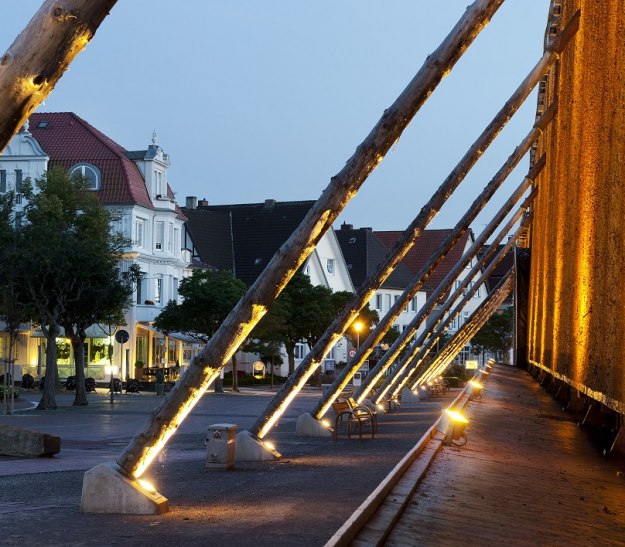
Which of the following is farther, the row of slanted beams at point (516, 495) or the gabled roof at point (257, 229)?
the gabled roof at point (257, 229)

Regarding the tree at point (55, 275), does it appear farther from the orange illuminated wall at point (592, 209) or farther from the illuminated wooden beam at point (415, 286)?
the orange illuminated wall at point (592, 209)

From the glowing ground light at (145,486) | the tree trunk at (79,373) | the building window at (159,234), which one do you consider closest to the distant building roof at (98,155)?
the building window at (159,234)

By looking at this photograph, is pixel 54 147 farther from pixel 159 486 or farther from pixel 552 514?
pixel 552 514

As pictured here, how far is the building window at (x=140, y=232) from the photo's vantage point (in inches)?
2936

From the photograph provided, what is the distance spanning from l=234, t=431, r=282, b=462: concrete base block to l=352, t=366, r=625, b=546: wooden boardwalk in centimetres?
315

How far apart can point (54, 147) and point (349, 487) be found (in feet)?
207

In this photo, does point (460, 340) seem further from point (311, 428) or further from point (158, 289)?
point (311, 428)

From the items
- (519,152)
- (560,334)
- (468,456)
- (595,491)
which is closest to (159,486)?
(468,456)

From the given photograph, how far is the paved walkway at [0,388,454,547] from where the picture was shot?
11.3m

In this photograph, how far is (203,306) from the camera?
6203cm

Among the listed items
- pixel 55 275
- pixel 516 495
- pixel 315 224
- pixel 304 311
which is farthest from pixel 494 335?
pixel 516 495

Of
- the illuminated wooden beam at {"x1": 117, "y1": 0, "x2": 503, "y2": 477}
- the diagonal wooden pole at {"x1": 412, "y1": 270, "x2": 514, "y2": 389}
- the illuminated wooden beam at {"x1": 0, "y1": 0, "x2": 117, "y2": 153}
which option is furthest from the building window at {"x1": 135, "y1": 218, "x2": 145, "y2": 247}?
the illuminated wooden beam at {"x1": 0, "y1": 0, "x2": 117, "y2": 153}

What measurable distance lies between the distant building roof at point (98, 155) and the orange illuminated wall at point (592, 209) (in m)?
47.5

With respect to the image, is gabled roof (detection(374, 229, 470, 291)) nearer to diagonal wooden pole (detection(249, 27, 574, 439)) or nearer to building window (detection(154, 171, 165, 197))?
building window (detection(154, 171, 165, 197))
